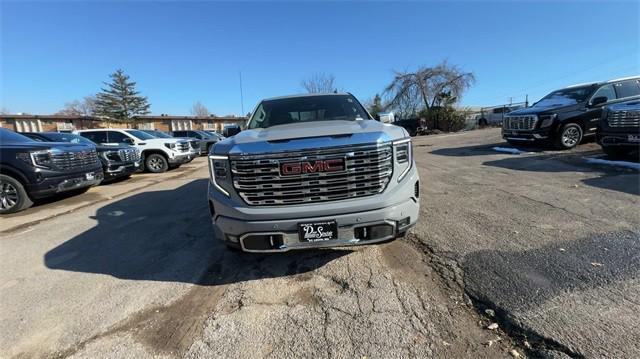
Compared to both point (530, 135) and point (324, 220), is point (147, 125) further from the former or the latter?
point (324, 220)

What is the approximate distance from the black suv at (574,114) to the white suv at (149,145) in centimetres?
1221

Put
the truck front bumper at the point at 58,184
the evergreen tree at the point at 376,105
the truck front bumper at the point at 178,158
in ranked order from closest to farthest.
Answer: the truck front bumper at the point at 58,184 → the truck front bumper at the point at 178,158 → the evergreen tree at the point at 376,105

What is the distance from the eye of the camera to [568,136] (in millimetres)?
9867

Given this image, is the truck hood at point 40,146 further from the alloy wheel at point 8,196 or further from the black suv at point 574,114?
the black suv at point 574,114

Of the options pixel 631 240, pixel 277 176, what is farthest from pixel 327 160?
pixel 631 240

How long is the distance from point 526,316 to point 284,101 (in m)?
3.94

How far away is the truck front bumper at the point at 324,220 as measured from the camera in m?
2.77

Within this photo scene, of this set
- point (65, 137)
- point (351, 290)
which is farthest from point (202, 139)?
point (351, 290)

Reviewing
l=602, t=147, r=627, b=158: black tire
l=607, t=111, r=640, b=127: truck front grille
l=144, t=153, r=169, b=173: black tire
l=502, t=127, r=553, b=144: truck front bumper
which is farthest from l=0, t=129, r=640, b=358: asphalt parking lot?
l=144, t=153, r=169, b=173: black tire

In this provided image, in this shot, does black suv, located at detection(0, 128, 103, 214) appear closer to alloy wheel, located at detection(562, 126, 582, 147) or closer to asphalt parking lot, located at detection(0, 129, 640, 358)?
asphalt parking lot, located at detection(0, 129, 640, 358)

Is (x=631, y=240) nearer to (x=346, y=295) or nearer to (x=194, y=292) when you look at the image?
(x=346, y=295)

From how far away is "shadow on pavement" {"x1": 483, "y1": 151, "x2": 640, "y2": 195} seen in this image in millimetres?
5590

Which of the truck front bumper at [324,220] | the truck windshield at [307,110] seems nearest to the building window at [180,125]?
the truck windshield at [307,110]

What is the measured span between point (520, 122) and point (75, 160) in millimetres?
12184
